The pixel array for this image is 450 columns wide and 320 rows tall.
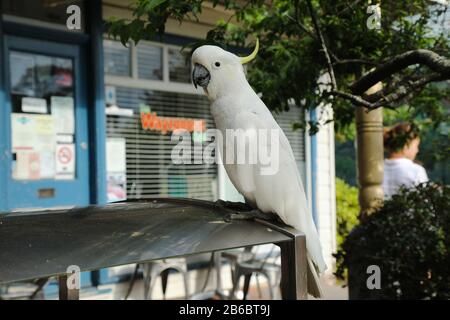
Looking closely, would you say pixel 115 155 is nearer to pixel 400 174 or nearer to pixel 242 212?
pixel 400 174

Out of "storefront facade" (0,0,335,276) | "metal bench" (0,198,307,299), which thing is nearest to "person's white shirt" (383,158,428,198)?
"storefront facade" (0,0,335,276)

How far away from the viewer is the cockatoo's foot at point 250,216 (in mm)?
1721

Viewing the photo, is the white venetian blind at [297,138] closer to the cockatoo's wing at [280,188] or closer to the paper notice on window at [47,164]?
the paper notice on window at [47,164]

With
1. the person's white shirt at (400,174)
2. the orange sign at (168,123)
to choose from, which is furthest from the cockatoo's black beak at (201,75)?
the orange sign at (168,123)

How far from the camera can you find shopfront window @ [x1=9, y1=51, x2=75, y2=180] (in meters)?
4.08

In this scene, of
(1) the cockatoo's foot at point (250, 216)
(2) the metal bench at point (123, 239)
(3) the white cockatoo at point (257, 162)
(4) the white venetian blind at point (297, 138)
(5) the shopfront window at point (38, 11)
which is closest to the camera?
(2) the metal bench at point (123, 239)

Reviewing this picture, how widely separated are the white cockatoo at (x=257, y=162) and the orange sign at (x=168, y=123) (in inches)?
119

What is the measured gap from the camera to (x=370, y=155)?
12.0 ft

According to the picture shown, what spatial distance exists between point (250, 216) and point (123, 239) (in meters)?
0.54

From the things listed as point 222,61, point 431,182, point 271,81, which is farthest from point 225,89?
point 431,182

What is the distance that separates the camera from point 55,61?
4.31m

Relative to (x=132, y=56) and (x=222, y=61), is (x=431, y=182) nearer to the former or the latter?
(x=222, y=61)

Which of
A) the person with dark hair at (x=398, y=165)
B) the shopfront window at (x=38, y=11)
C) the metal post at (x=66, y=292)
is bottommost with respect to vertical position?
the metal post at (x=66, y=292)
